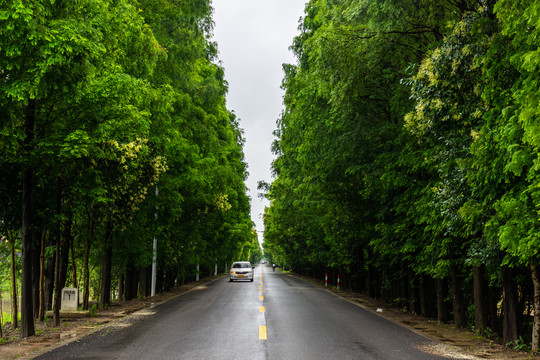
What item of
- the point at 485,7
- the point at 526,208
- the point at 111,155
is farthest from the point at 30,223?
the point at 485,7

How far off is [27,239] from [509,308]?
10.5 m

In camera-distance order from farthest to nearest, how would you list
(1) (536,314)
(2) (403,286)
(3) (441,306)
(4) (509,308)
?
1. (2) (403,286)
2. (3) (441,306)
3. (4) (509,308)
4. (1) (536,314)

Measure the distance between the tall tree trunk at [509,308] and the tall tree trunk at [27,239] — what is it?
1006 centimetres

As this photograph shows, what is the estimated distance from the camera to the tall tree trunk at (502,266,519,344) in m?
8.94

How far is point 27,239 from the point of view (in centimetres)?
955

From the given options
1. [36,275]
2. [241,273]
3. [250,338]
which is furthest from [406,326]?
[241,273]

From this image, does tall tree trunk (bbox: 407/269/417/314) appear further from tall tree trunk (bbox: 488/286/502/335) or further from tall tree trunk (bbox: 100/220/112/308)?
tall tree trunk (bbox: 100/220/112/308)

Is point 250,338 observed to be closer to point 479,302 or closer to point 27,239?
point 27,239

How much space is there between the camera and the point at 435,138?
933cm

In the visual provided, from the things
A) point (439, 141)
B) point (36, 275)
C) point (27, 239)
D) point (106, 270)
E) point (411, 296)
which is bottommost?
point (411, 296)

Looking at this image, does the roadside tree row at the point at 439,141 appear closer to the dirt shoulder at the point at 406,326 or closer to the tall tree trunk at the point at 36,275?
the dirt shoulder at the point at 406,326

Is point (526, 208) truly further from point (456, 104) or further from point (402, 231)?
point (402, 231)

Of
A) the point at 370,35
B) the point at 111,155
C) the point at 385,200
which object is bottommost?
the point at 385,200

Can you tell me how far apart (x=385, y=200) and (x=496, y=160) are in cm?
738
